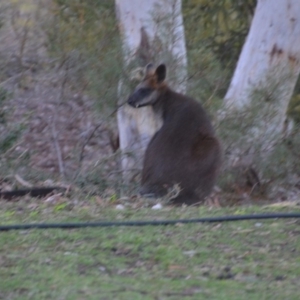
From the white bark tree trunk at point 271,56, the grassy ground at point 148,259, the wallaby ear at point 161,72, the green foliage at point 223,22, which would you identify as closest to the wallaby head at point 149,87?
the wallaby ear at point 161,72

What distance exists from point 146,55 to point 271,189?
269cm

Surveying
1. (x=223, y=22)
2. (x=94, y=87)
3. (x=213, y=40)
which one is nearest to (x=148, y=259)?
(x=94, y=87)

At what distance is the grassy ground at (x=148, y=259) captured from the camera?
4.59m

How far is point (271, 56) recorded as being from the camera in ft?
37.2

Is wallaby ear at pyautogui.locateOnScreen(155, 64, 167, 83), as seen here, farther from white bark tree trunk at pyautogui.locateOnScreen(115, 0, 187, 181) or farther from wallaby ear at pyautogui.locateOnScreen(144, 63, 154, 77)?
white bark tree trunk at pyautogui.locateOnScreen(115, 0, 187, 181)

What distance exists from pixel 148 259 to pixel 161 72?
4444 mm

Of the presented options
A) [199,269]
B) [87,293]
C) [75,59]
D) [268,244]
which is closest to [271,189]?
[75,59]

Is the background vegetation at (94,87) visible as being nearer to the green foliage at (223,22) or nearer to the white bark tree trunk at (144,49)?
the white bark tree trunk at (144,49)

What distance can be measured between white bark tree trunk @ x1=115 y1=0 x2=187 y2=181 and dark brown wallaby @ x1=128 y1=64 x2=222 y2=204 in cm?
94

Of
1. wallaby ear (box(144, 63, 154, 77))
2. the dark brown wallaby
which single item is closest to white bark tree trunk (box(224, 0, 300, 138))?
wallaby ear (box(144, 63, 154, 77))

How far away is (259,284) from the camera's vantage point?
4.79 metres

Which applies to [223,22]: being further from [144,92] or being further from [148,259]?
[148,259]

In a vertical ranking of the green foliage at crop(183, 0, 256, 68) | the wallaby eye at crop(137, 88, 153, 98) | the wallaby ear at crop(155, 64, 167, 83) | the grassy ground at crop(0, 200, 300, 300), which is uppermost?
the green foliage at crop(183, 0, 256, 68)

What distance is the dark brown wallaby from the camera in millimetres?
8438
